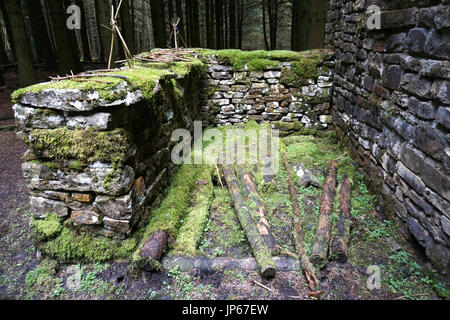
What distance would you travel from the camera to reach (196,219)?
3.47 meters

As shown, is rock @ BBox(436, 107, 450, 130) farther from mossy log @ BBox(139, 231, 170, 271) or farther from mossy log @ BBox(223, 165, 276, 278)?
mossy log @ BBox(139, 231, 170, 271)

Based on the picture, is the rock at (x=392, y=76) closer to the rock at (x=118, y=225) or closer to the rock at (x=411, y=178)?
the rock at (x=411, y=178)

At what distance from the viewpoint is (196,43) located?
14477 millimetres

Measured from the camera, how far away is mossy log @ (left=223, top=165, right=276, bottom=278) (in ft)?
8.78

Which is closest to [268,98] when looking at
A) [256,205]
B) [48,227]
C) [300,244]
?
[256,205]

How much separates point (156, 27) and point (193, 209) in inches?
311

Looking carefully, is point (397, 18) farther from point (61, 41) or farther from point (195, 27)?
point (195, 27)

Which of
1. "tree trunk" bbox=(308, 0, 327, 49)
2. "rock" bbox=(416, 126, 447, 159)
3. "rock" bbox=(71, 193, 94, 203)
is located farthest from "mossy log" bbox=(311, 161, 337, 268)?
"tree trunk" bbox=(308, 0, 327, 49)

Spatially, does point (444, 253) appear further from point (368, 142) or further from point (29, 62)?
point (29, 62)

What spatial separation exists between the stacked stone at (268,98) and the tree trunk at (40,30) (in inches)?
374

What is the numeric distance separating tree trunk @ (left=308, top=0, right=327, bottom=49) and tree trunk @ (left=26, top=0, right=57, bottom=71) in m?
10.8

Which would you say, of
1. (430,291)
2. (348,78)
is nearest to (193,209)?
(430,291)

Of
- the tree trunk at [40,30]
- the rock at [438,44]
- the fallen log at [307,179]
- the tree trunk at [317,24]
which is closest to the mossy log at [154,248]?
the fallen log at [307,179]

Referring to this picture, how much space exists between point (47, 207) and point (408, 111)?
436cm
